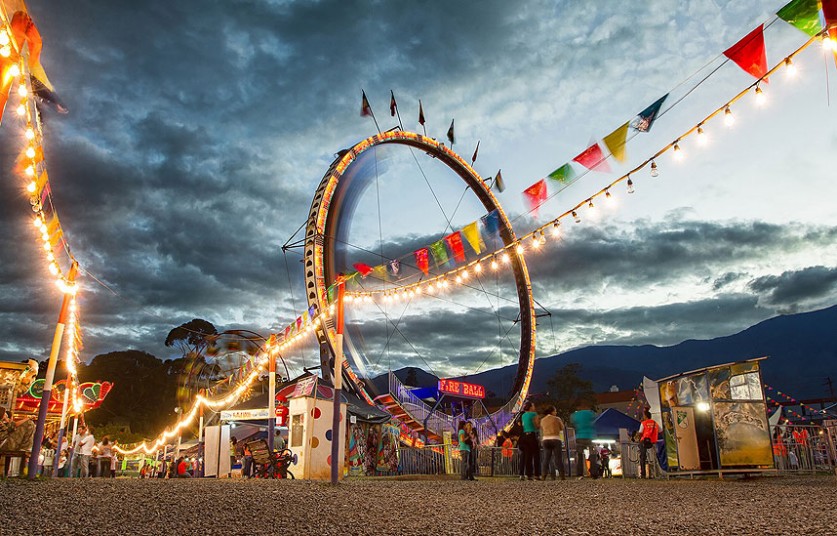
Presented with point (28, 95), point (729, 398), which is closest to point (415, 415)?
point (729, 398)

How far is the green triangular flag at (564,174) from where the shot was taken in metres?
11.8

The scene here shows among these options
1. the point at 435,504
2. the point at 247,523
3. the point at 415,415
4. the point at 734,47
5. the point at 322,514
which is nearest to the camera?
the point at 247,523

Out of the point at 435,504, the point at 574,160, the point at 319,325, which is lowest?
the point at 435,504

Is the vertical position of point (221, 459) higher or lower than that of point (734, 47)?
lower

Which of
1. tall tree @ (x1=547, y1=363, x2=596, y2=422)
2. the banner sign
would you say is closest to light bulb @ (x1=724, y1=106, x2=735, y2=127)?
the banner sign

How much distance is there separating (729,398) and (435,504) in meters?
8.72

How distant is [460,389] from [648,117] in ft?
58.2

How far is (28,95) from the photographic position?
22.7 ft

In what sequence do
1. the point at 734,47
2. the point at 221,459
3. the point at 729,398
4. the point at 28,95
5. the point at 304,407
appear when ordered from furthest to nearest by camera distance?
the point at 221,459 → the point at 304,407 → the point at 729,398 → the point at 734,47 → the point at 28,95

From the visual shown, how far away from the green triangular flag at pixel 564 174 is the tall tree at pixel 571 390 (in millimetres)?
44587

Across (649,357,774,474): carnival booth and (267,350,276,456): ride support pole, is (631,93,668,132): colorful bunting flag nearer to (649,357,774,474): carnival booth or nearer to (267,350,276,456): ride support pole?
(649,357,774,474): carnival booth

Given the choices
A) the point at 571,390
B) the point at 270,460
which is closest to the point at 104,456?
the point at 270,460

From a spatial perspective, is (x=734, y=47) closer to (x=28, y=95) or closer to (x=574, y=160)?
(x=574, y=160)

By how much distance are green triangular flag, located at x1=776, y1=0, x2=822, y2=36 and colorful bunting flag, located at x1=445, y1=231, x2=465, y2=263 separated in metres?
10.6
